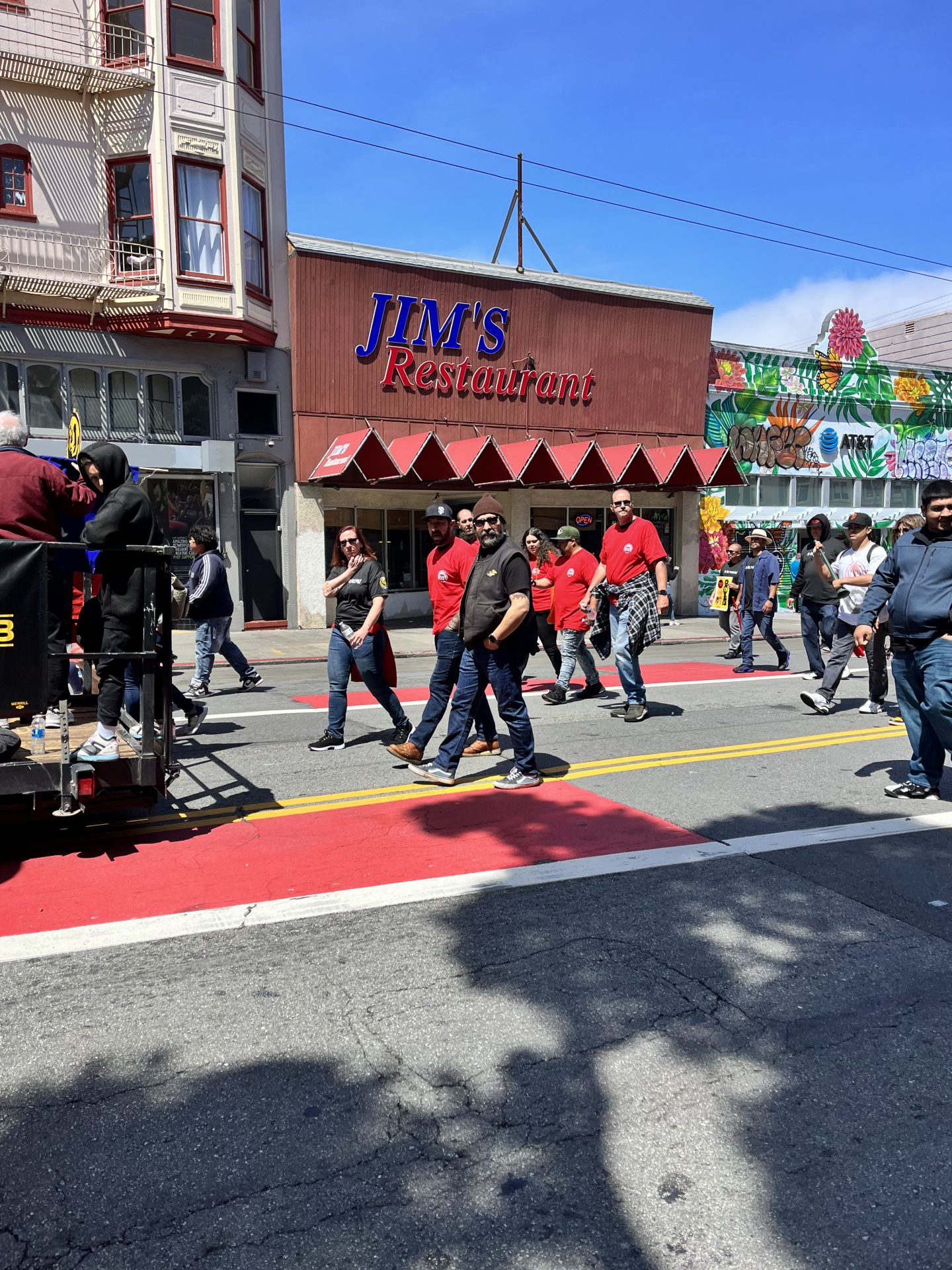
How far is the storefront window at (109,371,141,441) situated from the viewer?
738 inches

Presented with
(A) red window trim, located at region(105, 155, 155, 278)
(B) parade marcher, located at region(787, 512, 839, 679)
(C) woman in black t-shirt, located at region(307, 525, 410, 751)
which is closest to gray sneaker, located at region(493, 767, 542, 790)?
(C) woman in black t-shirt, located at region(307, 525, 410, 751)

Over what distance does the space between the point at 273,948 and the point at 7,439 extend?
3.18m

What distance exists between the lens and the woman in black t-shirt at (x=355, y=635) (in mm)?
7625

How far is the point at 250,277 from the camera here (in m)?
19.6

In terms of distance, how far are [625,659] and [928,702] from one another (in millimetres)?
3386

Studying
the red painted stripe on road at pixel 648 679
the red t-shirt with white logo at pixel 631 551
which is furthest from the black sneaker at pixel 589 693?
the red t-shirt with white logo at pixel 631 551

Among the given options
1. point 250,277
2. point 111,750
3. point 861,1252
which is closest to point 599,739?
point 111,750

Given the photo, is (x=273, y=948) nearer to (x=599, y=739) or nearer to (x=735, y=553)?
(x=599, y=739)

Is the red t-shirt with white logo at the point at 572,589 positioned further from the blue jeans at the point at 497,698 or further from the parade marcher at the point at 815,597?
the blue jeans at the point at 497,698

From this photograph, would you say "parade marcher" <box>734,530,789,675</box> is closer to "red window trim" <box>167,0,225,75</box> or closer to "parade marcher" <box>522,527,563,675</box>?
"parade marcher" <box>522,527,563,675</box>

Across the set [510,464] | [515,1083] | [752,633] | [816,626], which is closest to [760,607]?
[752,633]

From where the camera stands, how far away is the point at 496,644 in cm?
629

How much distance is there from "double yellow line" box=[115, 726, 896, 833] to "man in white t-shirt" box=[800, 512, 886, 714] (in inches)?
31.6

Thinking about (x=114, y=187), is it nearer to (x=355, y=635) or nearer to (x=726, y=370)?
(x=355, y=635)
